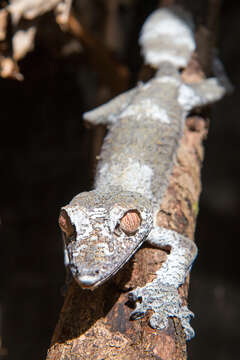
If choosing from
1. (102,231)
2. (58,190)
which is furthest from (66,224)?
(58,190)

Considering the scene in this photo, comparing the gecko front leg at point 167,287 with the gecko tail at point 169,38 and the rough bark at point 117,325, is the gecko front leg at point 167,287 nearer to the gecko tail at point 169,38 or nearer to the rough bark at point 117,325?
the rough bark at point 117,325

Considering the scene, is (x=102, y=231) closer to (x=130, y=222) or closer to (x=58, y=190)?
(x=130, y=222)

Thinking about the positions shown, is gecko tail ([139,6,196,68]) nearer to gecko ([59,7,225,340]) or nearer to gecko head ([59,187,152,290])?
gecko ([59,7,225,340])

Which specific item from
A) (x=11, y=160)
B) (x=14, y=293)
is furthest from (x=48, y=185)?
(x=14, y=293)

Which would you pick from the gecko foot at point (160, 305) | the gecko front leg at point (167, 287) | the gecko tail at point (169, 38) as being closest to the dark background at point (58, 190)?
the gecko tail at point (169, 38)

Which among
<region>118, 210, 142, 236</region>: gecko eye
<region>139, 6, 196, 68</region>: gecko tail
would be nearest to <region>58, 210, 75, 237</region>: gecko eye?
<region>118, 210, 142, 236</region>: gecko eye
